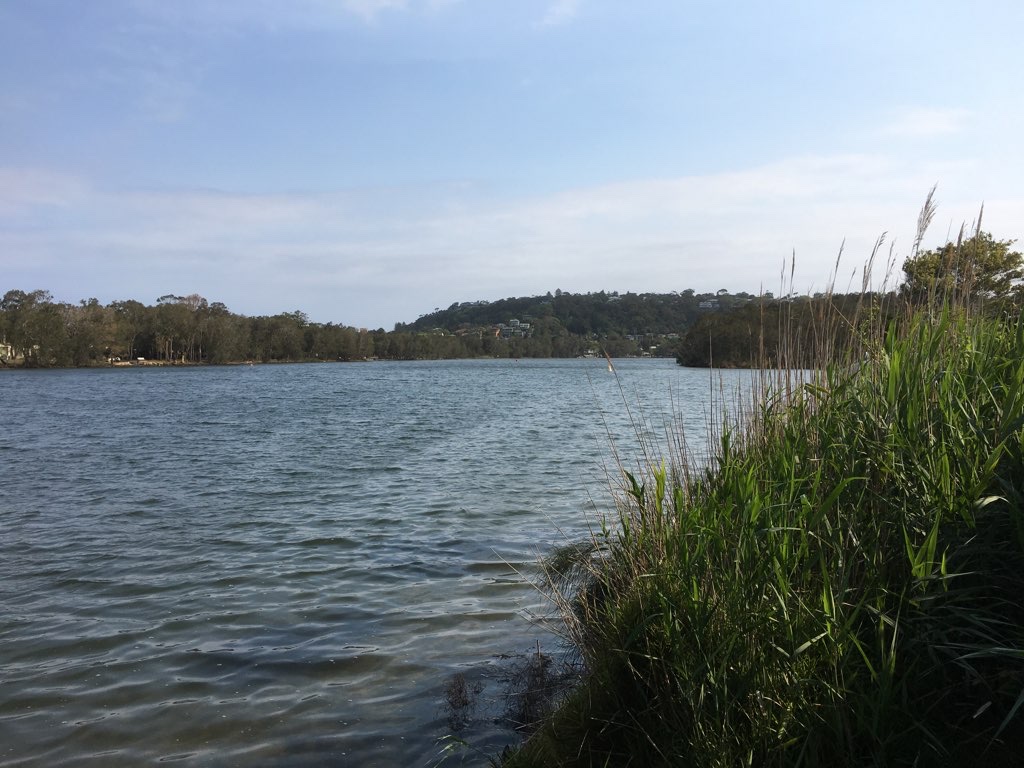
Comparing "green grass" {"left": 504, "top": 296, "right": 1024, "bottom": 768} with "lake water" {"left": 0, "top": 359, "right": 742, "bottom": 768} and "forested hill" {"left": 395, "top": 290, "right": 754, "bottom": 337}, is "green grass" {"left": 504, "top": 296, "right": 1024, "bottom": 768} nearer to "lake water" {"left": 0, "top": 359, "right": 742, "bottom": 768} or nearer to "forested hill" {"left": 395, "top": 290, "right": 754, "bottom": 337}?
"lake water" {"left": 0, "top": 359, "right": 742, "bottom": 768}

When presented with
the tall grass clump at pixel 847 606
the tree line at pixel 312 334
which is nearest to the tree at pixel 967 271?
the tall grass clump at pixel 847 606

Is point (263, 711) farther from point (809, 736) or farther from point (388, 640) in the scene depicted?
point (809, 736)

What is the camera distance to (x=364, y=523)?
1148 cm

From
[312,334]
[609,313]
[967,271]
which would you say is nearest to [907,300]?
[967,271]

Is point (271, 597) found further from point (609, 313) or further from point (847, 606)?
point (609, 313)

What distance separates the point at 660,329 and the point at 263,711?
10944 cm

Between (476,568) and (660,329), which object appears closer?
(476,568)

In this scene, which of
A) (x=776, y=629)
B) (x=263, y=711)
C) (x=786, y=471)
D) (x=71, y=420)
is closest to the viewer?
(x=776, y=629)

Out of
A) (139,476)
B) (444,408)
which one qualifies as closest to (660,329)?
(444,408)

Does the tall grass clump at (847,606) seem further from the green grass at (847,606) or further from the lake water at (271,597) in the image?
the lake water at (271,597)

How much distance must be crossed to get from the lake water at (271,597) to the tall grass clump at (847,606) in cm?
145

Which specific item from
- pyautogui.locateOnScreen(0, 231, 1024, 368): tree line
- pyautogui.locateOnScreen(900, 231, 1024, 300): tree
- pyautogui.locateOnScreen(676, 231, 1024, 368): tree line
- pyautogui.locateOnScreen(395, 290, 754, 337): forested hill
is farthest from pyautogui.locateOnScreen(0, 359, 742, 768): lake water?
pyautogui.locateOnScreen(395, 290, 754, 337): forested hill

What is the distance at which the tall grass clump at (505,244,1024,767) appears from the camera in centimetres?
289

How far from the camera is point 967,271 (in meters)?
5.08
